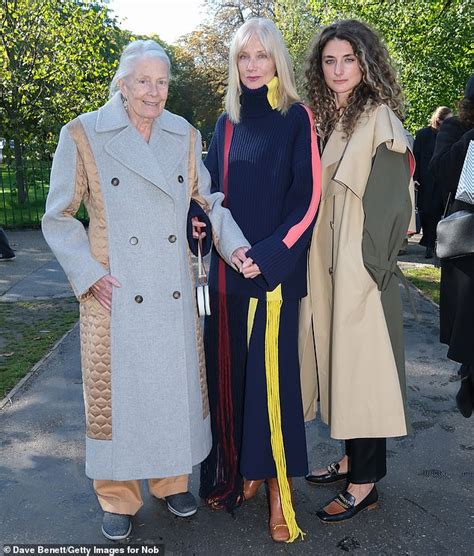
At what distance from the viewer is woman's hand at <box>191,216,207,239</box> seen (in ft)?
9.68

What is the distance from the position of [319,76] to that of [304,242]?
0.82 metres

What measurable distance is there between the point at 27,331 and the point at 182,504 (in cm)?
348

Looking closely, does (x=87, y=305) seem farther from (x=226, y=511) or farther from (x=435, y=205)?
(x=435, y=205)

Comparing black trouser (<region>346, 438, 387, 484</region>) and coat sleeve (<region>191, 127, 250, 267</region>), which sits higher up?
coat sleeve (<region>191, 127, 250, 267</region>)

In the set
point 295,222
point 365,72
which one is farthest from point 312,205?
point 365,72

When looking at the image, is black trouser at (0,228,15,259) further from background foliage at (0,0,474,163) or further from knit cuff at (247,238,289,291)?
knit cuff at (247,238,289,291)

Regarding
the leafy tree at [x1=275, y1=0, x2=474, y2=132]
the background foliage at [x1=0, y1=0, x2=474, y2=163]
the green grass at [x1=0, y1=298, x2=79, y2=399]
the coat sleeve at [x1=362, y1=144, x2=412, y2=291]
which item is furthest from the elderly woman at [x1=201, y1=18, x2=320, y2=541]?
the leafy tree at [x1=275, y1=0, x2=474, y2=132]

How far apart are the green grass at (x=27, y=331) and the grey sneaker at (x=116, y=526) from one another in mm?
1879

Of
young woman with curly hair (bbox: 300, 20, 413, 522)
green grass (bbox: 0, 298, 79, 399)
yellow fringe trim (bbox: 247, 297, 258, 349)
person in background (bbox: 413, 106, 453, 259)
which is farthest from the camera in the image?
person in background (bbox: 413, 106, 453, 259)

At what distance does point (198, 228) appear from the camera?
9.74 feet

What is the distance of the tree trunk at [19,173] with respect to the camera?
44.3ft

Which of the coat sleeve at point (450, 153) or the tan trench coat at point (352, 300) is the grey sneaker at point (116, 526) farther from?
the coat sleeve at point (450, 153)

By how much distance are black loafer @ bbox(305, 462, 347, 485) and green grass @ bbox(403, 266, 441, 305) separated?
3.94 metres

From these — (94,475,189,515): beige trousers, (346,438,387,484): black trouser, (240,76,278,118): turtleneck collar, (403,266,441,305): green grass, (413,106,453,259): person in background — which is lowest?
(403,266,441,305): green grass
